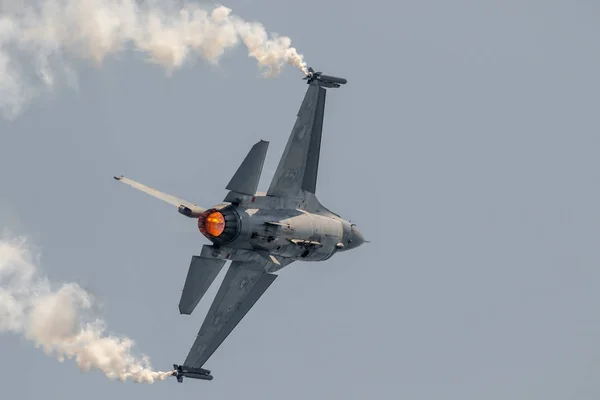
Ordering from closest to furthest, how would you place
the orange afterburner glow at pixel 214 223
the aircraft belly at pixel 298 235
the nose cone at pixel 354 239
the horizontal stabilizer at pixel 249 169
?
the horizontal stabilizer at pixel 249 169 < the orange afterburner glow at pixel 214 223 < the aircraft belly at pixel 298 235 < the nose cone at pixel 354 239

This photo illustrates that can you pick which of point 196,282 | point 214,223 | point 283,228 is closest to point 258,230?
point 283,228

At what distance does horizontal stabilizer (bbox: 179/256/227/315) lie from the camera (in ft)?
174

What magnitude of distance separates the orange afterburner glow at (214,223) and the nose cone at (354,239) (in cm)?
932

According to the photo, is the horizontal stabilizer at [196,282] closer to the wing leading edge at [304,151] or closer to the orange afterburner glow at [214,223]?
the orange afterburner glow at [214,223]

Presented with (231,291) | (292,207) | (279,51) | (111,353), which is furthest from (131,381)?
(279,51)

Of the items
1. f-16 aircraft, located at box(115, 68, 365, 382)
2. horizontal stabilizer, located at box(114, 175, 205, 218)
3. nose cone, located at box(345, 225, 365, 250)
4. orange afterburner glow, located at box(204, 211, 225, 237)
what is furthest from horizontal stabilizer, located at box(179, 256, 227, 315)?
nose cone, located at box(345, 225, 365, 250)

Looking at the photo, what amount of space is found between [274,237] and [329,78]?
8703 mm

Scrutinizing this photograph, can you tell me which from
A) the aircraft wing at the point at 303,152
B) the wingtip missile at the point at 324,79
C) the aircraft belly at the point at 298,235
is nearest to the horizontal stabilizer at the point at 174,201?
the aircraft belly at the point at 298,235

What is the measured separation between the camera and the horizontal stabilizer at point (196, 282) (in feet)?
174

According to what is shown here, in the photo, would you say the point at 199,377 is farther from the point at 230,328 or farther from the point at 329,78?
the point at 329,78

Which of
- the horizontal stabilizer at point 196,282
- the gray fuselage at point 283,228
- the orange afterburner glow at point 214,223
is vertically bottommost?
the horizontal stabilizer at point 196,282

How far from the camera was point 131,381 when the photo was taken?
5675 cm

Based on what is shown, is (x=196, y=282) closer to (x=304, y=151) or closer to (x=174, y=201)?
(x=174, y=201)

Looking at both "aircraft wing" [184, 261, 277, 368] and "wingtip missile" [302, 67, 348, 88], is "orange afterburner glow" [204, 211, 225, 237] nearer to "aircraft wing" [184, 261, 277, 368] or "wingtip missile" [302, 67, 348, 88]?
"aircraft wing" [184, 261, 277, 368]
